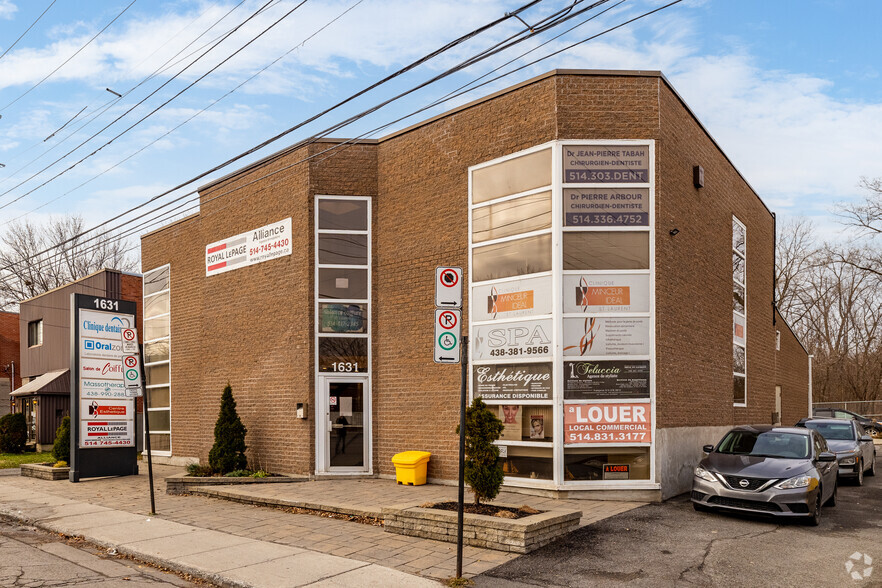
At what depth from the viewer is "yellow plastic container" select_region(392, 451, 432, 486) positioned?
45.9 ft

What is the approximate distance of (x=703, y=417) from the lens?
14.8m

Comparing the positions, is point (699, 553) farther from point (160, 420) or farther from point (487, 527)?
point (160, 420)

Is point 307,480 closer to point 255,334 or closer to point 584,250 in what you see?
point 255,334

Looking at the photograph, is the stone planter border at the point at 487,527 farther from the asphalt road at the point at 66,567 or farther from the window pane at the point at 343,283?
the window pane at the point at 343,283

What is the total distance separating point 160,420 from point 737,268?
663 inches

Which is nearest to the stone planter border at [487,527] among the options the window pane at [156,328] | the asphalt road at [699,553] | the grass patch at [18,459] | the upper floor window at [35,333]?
the asphalt road at [699,553]

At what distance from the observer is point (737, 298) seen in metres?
18.0

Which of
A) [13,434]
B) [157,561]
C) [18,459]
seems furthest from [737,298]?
[13,434]

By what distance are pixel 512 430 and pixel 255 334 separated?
705 cm

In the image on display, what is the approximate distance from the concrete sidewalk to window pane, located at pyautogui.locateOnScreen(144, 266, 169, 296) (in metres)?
9.86

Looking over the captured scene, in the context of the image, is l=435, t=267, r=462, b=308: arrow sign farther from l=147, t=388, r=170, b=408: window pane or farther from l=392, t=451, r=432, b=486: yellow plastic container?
l=147, t=388, r=170, b=408: window pane

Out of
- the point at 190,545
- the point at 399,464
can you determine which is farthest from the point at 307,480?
the point at 190,545

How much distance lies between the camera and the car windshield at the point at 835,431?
16.5 m

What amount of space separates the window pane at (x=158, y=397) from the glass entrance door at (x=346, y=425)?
819 cm
